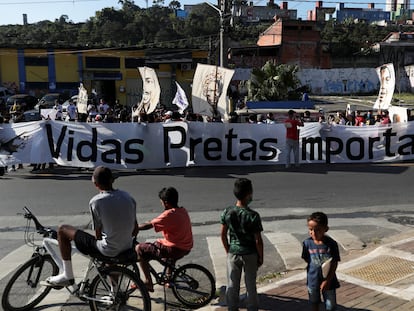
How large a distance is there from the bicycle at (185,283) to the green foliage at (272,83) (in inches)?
1344

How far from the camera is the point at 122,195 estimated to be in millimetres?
4824

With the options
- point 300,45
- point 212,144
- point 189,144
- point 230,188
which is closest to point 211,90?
point 212,144

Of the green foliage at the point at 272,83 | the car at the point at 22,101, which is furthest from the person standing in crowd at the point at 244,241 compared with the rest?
the green foliage at the point at 272,83

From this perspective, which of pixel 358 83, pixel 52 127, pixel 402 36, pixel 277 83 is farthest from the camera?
pixel 402 36

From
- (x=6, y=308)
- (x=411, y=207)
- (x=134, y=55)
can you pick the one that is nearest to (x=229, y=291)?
(x=6, y=308)

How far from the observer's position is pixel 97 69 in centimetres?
4394

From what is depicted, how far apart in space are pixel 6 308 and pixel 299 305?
3015 millimetres

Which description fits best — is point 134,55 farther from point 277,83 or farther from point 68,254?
point 68,254

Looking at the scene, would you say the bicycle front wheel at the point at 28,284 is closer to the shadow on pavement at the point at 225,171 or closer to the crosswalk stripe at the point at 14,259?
the crosswalk stripe at the point at 14,259

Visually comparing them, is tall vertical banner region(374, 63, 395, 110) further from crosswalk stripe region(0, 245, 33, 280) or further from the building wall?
the building wall

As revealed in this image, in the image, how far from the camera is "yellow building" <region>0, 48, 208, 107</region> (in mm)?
42844

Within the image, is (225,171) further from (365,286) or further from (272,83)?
(272,83)

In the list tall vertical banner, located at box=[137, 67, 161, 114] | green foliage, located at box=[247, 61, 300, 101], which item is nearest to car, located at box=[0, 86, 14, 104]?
green foliage, located at box=[247, 61, 300, 101]

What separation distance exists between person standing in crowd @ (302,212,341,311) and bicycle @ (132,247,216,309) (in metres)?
1.29
